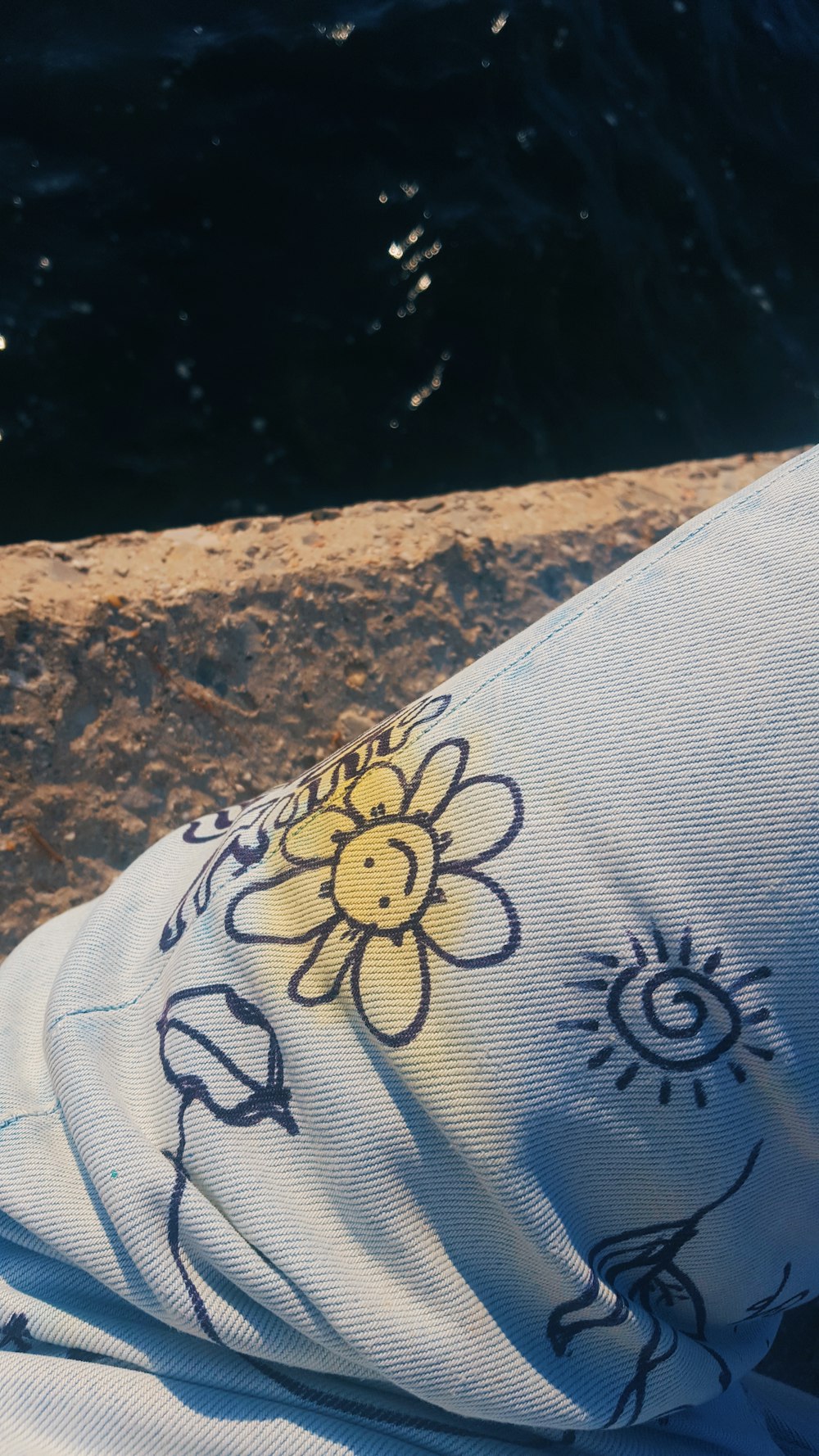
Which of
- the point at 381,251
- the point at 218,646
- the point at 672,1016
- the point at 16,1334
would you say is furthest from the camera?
the point at 381,251

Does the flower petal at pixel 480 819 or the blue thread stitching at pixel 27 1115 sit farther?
the blue thread stitching at pixel 27 1115

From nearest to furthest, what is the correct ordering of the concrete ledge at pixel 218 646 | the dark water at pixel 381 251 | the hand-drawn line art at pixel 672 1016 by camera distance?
1. the hand-drawn line art at pixel 672 1016
2. the concrete ledge at pixel 218 646
3. the dark water at pixel 381 251

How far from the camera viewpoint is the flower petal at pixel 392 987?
25.2 inches

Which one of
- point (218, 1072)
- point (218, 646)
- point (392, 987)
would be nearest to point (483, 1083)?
point (392, 987)

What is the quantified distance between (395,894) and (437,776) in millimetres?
78

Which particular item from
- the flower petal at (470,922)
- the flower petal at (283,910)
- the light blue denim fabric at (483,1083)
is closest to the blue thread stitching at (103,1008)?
the light blue denim fabric at (483,1083)

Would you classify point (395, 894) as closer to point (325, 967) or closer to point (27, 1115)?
point (325, 967)

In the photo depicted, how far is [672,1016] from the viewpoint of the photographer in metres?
0.62

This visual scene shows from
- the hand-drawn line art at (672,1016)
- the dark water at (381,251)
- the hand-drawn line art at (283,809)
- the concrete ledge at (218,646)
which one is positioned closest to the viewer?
the hand-drawn line art at (672,1016)

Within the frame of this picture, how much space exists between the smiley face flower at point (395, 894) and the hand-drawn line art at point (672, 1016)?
6 cm

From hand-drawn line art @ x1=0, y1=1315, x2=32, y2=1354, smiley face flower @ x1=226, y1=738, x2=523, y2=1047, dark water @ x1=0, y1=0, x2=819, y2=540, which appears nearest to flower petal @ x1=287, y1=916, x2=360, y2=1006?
smiley face flower @ x1=226, y1=738, x2=523, y2=1047

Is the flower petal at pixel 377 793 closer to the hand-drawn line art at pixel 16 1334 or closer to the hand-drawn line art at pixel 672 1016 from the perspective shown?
the hand-drawn line art at pixel 672 1016

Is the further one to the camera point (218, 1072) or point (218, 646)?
point (218, 646)

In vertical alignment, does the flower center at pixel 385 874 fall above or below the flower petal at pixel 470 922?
above
